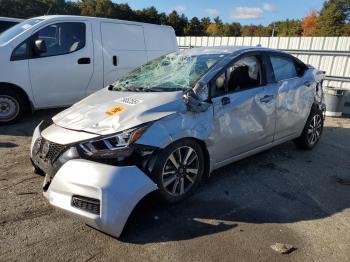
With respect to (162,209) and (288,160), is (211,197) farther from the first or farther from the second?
(288,160)

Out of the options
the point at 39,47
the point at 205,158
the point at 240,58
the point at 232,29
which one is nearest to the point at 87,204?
the point at 205,158

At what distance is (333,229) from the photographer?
317 centimetres

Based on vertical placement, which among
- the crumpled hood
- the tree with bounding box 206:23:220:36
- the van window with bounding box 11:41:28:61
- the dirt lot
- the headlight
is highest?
the tree with bounding box 206:23:220:36

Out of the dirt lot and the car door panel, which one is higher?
the car door panel

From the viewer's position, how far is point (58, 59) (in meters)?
6.31

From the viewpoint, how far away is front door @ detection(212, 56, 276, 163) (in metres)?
3.72

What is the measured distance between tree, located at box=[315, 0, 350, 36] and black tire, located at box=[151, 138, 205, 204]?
59803 millimetres

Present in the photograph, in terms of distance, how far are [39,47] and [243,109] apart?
157 inches

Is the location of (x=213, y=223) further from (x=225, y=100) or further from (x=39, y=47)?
(x=39, y=47)

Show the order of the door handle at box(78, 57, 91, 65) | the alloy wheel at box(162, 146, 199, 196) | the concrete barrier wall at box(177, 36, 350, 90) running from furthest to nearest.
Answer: the concrete barrier wall at box(177, 36, 350, 90) → the door handle at box(78, 57, 91, 65) → the alloy wheel at box(162, 146, 199, 196)

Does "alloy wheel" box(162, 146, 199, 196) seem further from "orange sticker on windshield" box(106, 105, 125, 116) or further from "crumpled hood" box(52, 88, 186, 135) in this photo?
"orange sticker on windshield" box(106, 105, 125, 116)

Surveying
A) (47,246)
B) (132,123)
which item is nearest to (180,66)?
(132,123)

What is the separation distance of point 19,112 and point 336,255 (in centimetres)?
561

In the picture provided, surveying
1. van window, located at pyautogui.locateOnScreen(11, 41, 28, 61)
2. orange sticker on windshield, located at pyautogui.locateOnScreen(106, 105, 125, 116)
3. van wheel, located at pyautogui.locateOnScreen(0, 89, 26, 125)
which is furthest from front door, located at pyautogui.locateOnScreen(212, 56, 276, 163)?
van wheel, located at pyautogui.locateOnScreen(0, 89, 26, 125)
